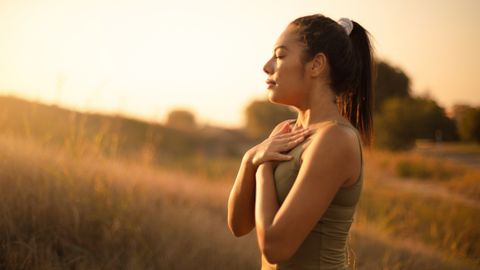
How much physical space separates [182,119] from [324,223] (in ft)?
87.6

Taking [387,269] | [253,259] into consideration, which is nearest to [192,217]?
[253,259]

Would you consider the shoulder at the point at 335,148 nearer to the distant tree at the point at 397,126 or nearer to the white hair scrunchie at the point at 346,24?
the white hair scrunchie at the point at 346,24

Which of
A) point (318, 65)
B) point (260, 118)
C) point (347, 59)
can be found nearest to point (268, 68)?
point (318, 65)

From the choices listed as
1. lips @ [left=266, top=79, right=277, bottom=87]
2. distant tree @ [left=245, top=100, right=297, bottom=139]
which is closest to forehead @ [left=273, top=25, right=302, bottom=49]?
lips @ [left=266, top=79, right=277, bottom=87]

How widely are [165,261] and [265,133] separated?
25.6 metres

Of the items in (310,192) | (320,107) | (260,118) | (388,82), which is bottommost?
(260,118)

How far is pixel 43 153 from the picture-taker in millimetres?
4062

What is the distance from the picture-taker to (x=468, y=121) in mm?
6844

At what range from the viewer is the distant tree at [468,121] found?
20.7 ft

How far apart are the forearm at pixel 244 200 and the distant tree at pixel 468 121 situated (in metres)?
5.44

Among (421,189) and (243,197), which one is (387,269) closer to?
(243,197)

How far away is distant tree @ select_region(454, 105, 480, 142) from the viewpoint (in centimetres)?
631

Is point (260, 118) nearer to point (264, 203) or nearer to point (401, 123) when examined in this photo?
point (401, 123)

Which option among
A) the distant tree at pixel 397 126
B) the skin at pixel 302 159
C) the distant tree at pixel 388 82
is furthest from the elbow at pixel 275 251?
the distant tree at pixel 388 82
